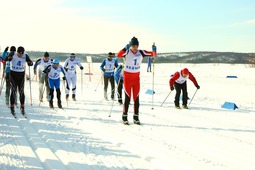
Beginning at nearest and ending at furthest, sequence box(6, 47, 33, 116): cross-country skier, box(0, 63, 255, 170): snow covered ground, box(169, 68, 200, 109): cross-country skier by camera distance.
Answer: box(0, 63, 255, 170): snow covered ground → box(6, 47, 33, 116): cross-country skier → box(169, 68, 200, 109): cross-country skier

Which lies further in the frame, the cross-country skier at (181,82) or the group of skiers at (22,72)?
the cross-country skier at (181,82)

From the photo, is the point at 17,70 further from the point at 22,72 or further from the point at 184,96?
the point at 184,96

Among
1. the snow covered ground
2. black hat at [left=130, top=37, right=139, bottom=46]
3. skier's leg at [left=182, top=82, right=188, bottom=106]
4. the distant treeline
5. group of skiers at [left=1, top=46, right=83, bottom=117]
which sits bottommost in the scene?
the snow covered ground

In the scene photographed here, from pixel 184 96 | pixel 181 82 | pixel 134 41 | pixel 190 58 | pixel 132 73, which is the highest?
pixel 190 58

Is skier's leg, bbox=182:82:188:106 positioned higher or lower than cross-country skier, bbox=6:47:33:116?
lower

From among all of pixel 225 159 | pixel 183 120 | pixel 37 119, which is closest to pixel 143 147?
pixel 225 159

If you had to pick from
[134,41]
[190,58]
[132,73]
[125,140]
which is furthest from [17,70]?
[190,58]

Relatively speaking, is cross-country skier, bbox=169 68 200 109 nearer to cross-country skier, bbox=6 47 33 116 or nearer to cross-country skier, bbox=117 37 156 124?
cross-country skier, bbox=117 37 156 124

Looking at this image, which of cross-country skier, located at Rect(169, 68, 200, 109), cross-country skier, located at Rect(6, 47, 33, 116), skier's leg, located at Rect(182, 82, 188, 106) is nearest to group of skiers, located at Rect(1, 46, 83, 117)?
cross-country skier, located at Rect(6, 47, 33, 116)

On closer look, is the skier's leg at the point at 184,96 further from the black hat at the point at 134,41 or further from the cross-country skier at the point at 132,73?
the black hat at the point at 134,41

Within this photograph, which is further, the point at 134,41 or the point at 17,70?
the point at 17,70

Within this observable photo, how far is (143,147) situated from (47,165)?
1.85m

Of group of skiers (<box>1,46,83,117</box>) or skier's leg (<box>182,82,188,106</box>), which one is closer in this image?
group of skiers (<box>1,46,83,117</box>)

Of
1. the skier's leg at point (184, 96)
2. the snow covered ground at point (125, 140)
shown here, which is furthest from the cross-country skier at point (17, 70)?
the skier's leg at point (184, 96)
